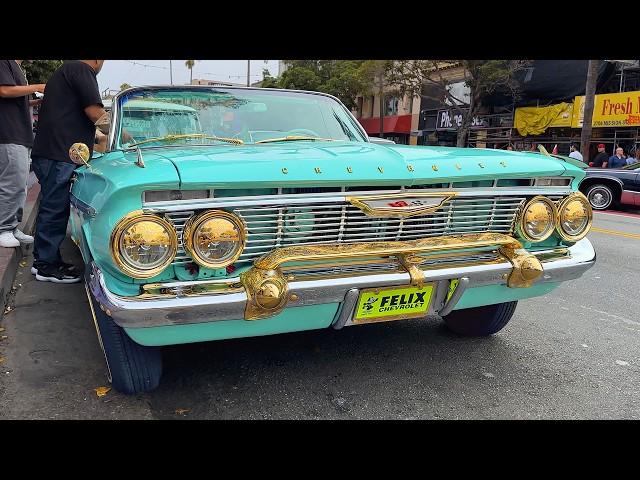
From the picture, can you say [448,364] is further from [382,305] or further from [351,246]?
[351,246]

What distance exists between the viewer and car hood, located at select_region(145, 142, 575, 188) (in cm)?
225

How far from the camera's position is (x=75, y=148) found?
2902 millimetres

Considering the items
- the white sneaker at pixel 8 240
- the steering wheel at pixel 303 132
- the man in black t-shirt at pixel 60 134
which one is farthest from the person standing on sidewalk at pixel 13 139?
the steering wheel at pixel 303 132

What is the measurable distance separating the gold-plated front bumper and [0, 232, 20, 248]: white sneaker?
11.9ft

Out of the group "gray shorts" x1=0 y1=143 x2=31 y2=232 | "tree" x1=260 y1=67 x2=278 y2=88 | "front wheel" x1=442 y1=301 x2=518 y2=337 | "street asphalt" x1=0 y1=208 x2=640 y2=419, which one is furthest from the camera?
"tree" x1=260 y1=67 x2=278 y2=88

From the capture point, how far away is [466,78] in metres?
25.4

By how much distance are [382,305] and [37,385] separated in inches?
71.1

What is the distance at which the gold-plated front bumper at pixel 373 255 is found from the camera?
2252 mm

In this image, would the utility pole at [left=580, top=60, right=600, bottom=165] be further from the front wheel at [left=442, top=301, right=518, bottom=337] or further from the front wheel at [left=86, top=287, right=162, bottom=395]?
the front wheel at [left=86, top=287, right=162, bottom=395]

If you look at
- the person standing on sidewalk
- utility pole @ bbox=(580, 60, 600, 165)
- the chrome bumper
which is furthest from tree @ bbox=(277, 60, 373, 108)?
the chrome bumper

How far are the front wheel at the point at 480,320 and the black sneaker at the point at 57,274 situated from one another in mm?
2937

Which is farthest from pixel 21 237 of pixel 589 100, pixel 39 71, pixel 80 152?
pixel 39 71

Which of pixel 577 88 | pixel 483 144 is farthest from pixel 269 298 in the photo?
pixel 483 144

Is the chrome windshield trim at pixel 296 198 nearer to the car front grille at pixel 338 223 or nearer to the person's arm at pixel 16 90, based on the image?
the car front grille at pixel 338 223
